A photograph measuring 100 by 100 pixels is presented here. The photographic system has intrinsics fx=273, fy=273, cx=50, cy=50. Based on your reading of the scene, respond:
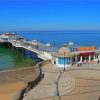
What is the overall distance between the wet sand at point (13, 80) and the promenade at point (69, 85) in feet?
6.10

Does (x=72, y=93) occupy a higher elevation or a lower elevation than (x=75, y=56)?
lower

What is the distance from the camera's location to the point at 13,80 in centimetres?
2864

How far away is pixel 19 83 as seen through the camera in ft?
90.4

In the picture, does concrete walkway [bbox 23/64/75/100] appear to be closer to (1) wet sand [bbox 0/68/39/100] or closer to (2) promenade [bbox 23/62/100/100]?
(2) promenade [bbox 23/62/100/100]

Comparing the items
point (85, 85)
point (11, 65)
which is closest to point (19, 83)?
point (85, 85)

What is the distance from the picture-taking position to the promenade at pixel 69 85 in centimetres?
1990

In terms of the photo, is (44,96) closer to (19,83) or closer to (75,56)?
(19,83)

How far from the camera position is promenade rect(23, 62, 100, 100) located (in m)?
19.9

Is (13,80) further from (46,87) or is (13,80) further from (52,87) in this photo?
(52,87)

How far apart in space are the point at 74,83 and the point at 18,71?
30.1ft

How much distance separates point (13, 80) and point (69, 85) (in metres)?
8.15

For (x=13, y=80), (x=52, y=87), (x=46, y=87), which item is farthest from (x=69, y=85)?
(x=13, y=80)

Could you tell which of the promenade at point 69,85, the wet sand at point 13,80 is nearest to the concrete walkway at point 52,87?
the promenade at point 69,85

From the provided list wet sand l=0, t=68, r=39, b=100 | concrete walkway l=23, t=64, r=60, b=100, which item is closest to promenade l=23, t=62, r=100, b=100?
concrete walkway l=23, t=64, r=60, b=100
